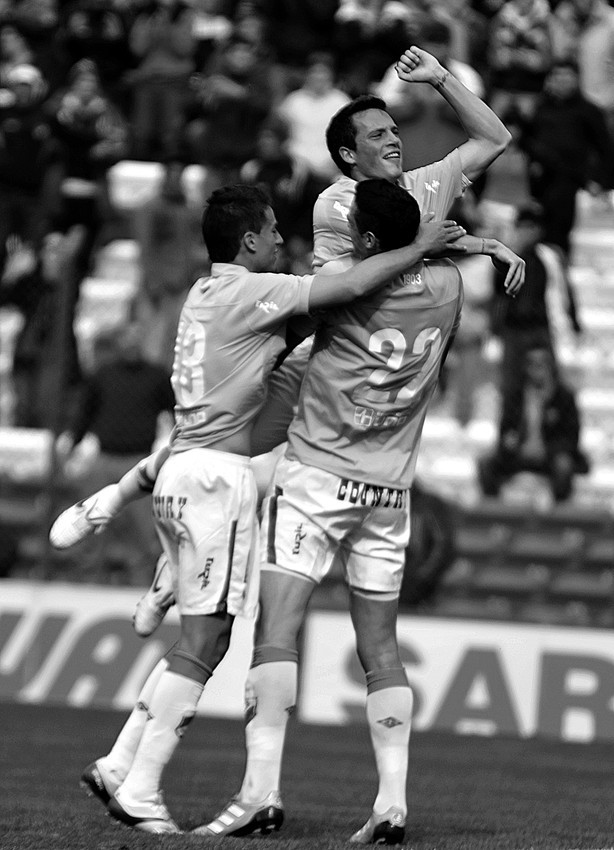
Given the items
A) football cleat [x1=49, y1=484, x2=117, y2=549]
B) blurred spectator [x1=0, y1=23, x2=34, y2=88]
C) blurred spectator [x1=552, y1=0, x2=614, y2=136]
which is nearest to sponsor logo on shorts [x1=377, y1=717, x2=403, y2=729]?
football cleat [x1=49, y1=484, x2=117, y2=549]

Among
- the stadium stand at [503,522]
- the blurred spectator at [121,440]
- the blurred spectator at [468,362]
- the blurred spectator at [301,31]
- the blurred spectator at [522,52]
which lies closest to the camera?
the blurred spectator at [121,440]

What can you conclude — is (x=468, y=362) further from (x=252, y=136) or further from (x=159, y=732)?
(x=159, y=732)

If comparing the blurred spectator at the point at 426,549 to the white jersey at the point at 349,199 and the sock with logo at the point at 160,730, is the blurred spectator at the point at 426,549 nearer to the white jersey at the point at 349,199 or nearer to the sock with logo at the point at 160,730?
the white jersey at the point at 349,199

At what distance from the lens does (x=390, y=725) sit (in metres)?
5.02

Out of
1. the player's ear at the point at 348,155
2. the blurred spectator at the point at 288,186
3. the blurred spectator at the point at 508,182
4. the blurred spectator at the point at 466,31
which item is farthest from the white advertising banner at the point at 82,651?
the blurred spectator at the point at 466,31

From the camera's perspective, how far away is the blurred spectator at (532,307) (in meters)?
11.3

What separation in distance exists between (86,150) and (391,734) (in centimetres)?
955

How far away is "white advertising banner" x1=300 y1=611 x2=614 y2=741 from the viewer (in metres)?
9.83

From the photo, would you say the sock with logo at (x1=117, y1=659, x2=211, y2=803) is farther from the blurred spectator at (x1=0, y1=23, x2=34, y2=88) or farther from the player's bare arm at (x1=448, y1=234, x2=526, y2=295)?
the blurred spectator at (x1=0, y1=23, x2=34, y2=88)

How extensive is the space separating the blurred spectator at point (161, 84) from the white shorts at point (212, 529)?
9.75 metres

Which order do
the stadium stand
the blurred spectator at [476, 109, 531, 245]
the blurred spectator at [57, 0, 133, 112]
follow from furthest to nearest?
1. the blurred spectator at [57, 0, 133, 112]
2. the blurred spectator at [476, 109, 531, 245]
3. the stadium stand

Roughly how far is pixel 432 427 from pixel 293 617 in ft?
24.3

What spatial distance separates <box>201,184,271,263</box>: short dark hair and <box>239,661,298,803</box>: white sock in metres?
1.33

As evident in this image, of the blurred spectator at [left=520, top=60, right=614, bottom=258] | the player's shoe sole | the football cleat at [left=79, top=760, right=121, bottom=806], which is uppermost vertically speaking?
the player's shoe sole
